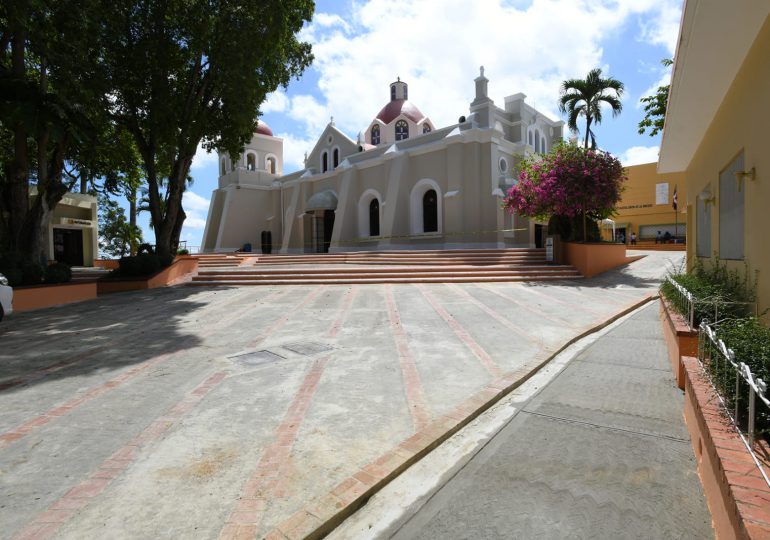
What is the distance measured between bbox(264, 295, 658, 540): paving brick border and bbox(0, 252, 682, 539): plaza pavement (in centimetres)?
1

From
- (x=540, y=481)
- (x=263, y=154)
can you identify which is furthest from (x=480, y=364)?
(x=263, y=154)

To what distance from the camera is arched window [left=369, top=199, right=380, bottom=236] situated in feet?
91.7

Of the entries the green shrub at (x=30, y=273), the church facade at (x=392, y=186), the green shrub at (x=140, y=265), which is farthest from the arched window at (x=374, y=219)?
the green shrub at (x=30, y=273)

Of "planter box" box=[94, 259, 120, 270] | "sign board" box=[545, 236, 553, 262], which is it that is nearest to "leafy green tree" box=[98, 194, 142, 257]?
"planter box" box=[94, 259, 120, 270]

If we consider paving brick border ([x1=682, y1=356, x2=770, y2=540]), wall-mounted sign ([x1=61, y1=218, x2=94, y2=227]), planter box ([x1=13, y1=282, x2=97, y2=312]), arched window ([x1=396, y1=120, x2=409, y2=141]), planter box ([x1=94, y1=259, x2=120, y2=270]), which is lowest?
paving brick border ([x1=682, y1=356, x2=770, y2=540])

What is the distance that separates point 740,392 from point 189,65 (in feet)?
56.1

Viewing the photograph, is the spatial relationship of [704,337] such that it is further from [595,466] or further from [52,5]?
[52,5]

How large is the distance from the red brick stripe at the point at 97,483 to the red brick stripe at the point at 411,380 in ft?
6.71

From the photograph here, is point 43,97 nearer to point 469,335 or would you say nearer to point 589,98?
point 469,335

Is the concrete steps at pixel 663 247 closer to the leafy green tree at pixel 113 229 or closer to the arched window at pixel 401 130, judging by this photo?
the arched window at pixel 401 130

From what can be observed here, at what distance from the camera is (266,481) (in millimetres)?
2617

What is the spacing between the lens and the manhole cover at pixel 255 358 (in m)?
5.20

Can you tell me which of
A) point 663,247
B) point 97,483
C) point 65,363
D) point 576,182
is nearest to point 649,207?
point 663,247

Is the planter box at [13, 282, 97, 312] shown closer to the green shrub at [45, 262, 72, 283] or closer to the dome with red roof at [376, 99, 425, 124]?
the green shrub at [45, 262, 72, 283]
